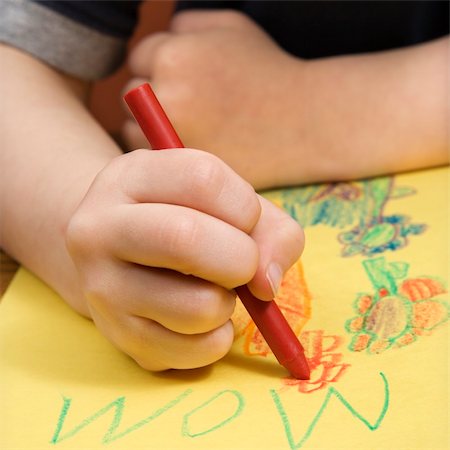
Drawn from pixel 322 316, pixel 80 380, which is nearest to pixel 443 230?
pixel 322 316

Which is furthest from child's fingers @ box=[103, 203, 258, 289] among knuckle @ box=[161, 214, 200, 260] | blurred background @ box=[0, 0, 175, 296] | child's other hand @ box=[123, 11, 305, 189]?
blurred background @ box=[0, 0, 175, 296]

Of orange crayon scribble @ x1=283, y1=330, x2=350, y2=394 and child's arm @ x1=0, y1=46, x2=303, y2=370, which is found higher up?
child's arm @ x1=0, y1=46, x2=303, y2=370

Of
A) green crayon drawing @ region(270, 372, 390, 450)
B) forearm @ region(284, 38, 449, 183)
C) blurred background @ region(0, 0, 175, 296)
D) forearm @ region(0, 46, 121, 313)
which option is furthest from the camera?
blurred background @ region(0, 0, 175, 296)

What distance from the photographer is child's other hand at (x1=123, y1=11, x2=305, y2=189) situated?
1.59ft

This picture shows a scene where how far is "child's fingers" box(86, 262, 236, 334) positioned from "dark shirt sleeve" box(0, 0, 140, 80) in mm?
276

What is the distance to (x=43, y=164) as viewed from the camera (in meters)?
0.40

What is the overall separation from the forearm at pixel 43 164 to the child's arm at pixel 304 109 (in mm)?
76

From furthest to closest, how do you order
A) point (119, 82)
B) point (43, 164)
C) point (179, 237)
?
point (119, 82)
point (43, 164)
point (179, 237)

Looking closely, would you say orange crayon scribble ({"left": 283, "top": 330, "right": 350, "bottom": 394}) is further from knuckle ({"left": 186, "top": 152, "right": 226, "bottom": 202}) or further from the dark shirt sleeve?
the dark shirt sleeve

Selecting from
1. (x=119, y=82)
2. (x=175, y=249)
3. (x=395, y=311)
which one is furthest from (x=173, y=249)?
(x=119, y=82)

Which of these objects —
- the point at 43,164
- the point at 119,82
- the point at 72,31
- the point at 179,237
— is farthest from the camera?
the point at 119,82

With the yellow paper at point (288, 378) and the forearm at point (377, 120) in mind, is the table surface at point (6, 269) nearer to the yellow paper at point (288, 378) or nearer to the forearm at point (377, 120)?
the yellow paper at point (288, 378)

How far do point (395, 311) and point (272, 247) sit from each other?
79 millimetres

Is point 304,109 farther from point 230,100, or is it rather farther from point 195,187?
point 195,187
